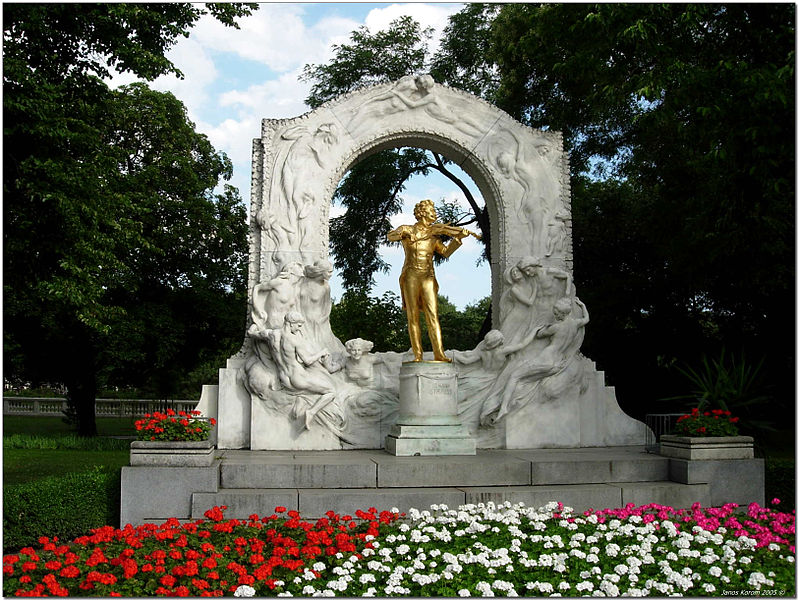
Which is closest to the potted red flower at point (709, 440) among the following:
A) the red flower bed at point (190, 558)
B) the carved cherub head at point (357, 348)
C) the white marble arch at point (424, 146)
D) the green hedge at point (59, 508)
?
the white marble arch at point (424, 146)

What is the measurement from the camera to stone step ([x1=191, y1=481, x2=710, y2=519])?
7529mm

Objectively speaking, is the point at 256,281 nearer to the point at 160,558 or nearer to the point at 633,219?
the point at 160,558

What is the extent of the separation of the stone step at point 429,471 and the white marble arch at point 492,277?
1.19 m

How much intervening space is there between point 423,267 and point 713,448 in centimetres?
417

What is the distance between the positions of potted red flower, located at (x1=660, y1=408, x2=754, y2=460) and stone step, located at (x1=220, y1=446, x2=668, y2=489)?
1.02 ft

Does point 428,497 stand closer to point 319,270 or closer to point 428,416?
point 428,416

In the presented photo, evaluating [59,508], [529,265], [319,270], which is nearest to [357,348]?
[319,270]

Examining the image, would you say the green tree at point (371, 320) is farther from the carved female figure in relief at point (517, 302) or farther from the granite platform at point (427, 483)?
the granite platform at point (427, 483)

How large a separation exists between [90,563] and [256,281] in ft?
18.5

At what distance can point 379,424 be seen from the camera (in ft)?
33.7

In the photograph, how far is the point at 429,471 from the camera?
8258 mm

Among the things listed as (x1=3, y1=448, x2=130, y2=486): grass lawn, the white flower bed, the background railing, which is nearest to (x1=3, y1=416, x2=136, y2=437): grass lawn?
the background railing

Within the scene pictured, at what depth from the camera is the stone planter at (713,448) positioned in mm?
8422

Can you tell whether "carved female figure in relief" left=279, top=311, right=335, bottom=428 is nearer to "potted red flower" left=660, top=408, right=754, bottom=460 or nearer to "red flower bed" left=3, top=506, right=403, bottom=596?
"red flower bed" left=3, top=506, right=403, bottom=596
